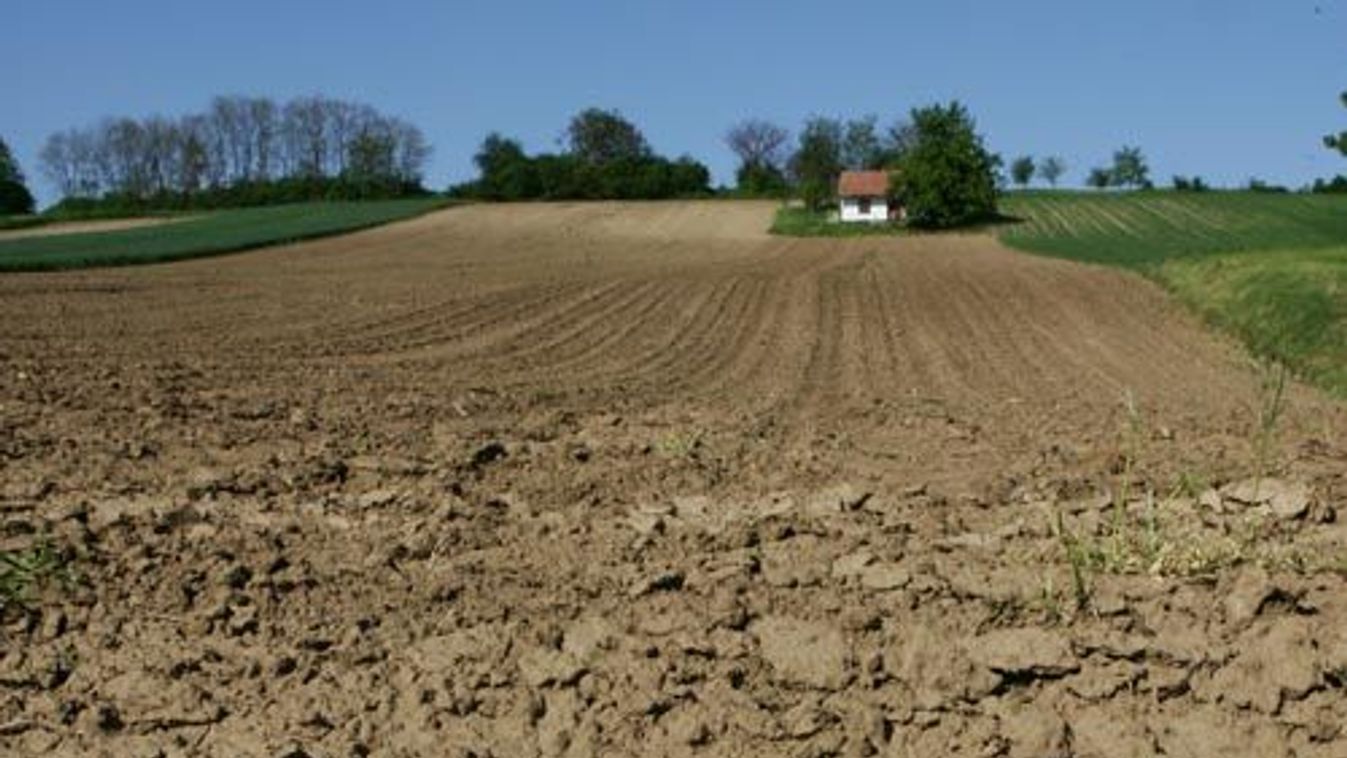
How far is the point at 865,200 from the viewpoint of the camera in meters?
80.4

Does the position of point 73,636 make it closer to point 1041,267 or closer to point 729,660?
point 729,660

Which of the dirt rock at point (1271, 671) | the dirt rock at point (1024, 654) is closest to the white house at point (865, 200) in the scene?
the dirt rock at point (1024, 654)

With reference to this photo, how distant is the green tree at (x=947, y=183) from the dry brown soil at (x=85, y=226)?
34243 millimetres

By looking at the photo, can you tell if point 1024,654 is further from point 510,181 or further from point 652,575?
point 510,181

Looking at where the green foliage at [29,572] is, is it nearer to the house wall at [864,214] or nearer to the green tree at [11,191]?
the house wall at [864,214]

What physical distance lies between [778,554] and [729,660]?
101cm

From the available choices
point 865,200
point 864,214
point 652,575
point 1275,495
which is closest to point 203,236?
point 864,214

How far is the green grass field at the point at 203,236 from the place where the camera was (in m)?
44.2

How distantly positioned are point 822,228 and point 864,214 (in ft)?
→ 32.8

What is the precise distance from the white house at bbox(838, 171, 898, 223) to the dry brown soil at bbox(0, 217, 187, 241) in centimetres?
3159

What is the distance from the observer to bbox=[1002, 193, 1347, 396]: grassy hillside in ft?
82.1

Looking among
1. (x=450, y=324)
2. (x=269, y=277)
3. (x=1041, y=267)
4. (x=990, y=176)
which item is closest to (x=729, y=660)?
(x=450, y=324)

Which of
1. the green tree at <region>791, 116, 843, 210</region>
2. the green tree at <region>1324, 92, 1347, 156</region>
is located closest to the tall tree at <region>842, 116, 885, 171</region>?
the green tree at <region>791, 116, 843, 210</region>

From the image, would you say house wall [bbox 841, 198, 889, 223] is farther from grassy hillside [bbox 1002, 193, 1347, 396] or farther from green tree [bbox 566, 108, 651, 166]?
green tree [bbox 566, 108, 651, 166]
